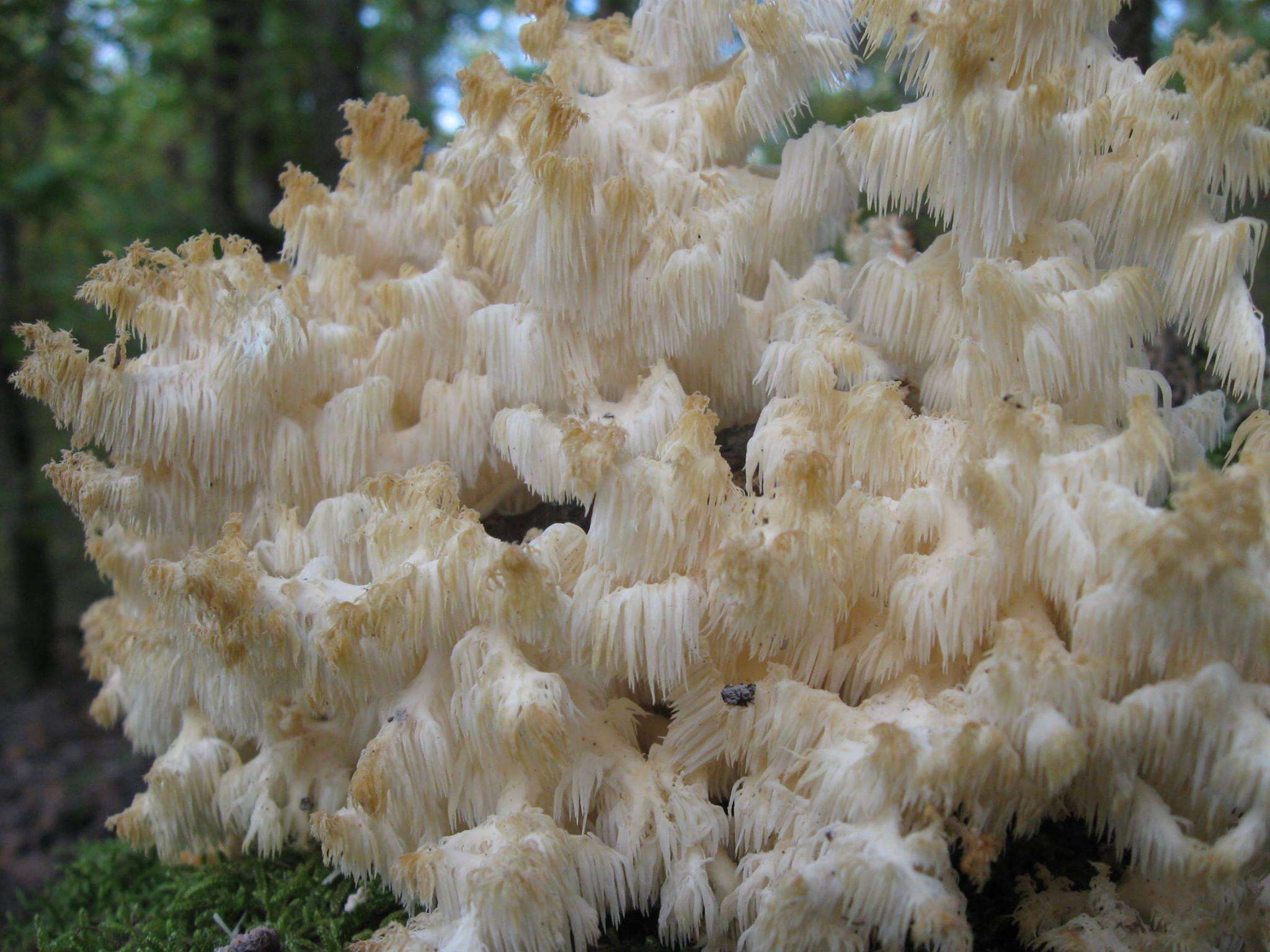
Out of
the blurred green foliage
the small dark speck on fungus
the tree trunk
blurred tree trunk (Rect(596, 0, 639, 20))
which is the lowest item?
the tree trunk

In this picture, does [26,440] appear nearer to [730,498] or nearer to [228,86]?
[228,86]

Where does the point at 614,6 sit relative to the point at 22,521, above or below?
above

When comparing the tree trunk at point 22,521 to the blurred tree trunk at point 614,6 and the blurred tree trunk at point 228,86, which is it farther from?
the blurred tree trunk at point 614,6

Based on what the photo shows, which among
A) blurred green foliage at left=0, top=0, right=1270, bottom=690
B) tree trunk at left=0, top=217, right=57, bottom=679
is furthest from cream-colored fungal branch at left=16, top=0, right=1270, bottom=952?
tree trunk at left=0, top=217, right=57, bottom=679

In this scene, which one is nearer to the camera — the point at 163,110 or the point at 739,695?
the point at 739,695

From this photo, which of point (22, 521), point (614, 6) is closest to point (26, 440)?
point (22, 521)

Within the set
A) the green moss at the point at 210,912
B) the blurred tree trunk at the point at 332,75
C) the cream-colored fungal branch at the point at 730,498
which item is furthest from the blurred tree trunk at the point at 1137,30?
the blurred tree trunk at the point at 332,75

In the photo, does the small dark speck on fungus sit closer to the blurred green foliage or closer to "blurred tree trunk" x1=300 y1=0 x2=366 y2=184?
the blurred green foliage
